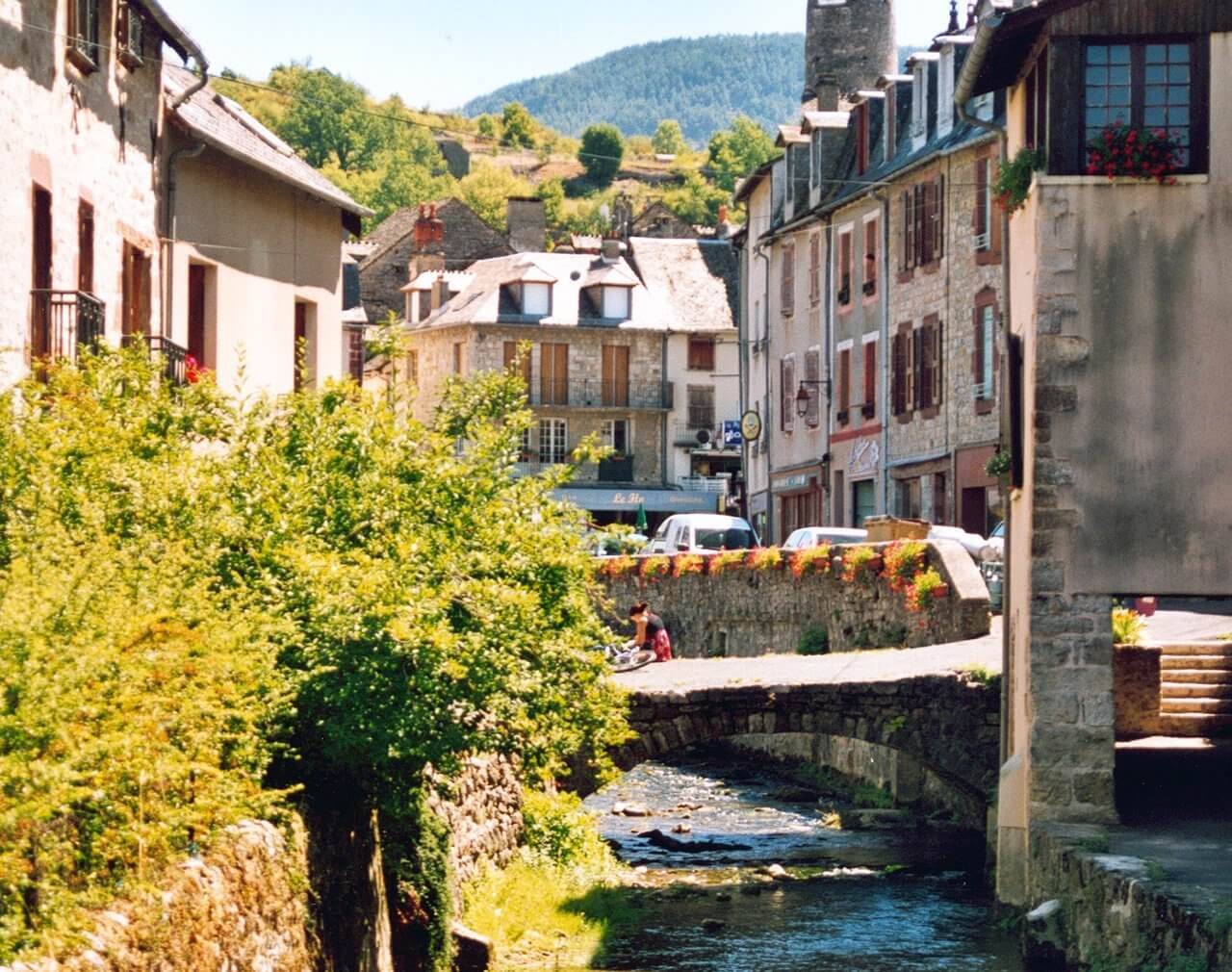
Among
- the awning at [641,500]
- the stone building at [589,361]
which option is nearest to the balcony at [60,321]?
the stone building at [589,361]

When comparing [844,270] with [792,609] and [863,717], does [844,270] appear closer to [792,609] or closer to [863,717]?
[792,609]

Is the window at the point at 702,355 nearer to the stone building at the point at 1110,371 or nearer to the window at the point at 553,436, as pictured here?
the window at the point at 553,436

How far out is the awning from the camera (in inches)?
2638

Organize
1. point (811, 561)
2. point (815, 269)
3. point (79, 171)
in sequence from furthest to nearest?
point (815, 269)
point (811, 561)
point (79, 171)

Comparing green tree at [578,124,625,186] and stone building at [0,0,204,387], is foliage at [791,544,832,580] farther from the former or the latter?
green tree at [578,124,625,186]

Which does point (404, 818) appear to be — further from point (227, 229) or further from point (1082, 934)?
point (227, 229)

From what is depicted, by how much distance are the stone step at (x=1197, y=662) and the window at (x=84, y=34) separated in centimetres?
1149

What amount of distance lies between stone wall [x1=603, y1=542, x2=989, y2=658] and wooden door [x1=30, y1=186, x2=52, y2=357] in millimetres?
7330

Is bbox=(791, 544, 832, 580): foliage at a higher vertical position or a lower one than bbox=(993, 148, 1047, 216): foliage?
lower

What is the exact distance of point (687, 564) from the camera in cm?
3819

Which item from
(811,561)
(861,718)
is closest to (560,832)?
(861,718)

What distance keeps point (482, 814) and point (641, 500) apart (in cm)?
4525

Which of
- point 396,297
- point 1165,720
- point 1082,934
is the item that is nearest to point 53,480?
point 1082,934

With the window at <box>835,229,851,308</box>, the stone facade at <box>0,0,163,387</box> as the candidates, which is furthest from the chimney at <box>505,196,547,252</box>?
the stone facade at <box>0,0,163,387</box>
